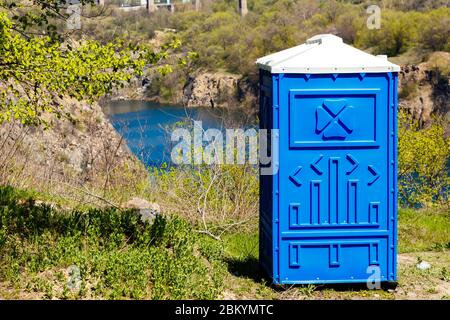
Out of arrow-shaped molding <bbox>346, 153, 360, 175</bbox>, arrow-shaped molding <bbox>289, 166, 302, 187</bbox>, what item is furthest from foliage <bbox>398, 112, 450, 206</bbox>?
arrow-shaped molding <bbox>289, 166, 302, 187</bbox>

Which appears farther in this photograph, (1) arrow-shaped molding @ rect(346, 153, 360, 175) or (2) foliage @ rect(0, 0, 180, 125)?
(2) foliage @ rect(0, 0, 180, 125)

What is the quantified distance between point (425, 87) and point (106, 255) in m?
62.3

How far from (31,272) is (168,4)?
96.5 metres

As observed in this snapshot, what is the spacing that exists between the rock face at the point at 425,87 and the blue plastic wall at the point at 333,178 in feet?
186

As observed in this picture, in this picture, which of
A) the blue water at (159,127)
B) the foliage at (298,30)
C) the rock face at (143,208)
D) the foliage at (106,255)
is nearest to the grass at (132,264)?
the foliage at (106,255)

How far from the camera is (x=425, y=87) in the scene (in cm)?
6550

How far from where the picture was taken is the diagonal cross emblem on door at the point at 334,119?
5660 mm

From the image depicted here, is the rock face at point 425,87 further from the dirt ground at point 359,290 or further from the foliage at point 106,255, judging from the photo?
the foliage at point 106,255

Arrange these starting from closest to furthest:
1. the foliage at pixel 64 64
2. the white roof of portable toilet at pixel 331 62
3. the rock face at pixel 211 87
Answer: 1. the white roof of portable toilet at pixel 331 62
2. the foliage at pixel 64 64
3. the rock face at pixel 211 87

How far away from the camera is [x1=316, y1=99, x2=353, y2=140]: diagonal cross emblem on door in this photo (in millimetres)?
5660

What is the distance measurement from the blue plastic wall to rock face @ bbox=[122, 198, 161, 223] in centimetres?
176
